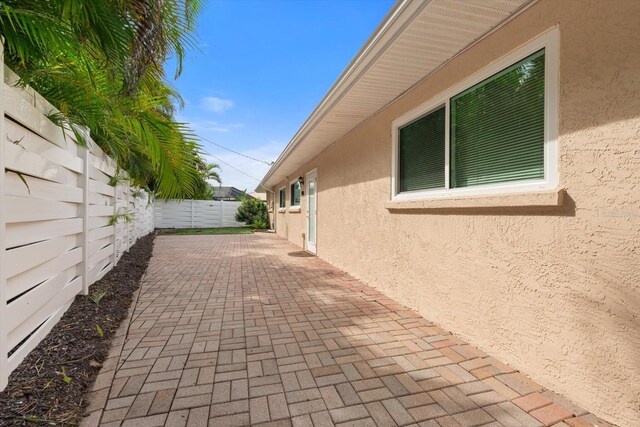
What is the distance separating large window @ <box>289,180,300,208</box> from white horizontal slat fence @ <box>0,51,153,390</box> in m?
8.02

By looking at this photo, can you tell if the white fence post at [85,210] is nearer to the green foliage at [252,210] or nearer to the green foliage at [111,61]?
the green foliage at [111,61]

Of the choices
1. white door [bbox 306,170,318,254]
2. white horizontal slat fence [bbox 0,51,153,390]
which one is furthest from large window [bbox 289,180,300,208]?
white horizontal slat fence [bbox 0,51,153,390]

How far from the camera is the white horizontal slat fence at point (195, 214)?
19234mm

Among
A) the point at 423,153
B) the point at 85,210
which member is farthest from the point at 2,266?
the point at 423,153

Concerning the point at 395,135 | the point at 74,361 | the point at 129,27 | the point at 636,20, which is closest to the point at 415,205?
the point at 395,135

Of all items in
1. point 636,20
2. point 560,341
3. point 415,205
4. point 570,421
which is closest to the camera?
point 636,20

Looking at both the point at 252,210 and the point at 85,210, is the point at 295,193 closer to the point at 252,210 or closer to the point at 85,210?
the point at 85,210

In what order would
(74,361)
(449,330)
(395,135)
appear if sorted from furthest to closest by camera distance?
(395,135), (449,330), (74,361)

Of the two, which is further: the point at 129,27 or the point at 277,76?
the point at 277,76

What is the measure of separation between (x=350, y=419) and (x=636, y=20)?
2.91m

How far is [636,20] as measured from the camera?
175cm

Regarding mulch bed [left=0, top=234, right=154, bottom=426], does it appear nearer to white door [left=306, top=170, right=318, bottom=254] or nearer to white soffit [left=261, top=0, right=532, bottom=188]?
white soffit [left=261, top=0, right=532, bottom=188]

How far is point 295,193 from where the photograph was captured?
40.1ft

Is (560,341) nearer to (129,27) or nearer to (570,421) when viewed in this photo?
(570,421)
